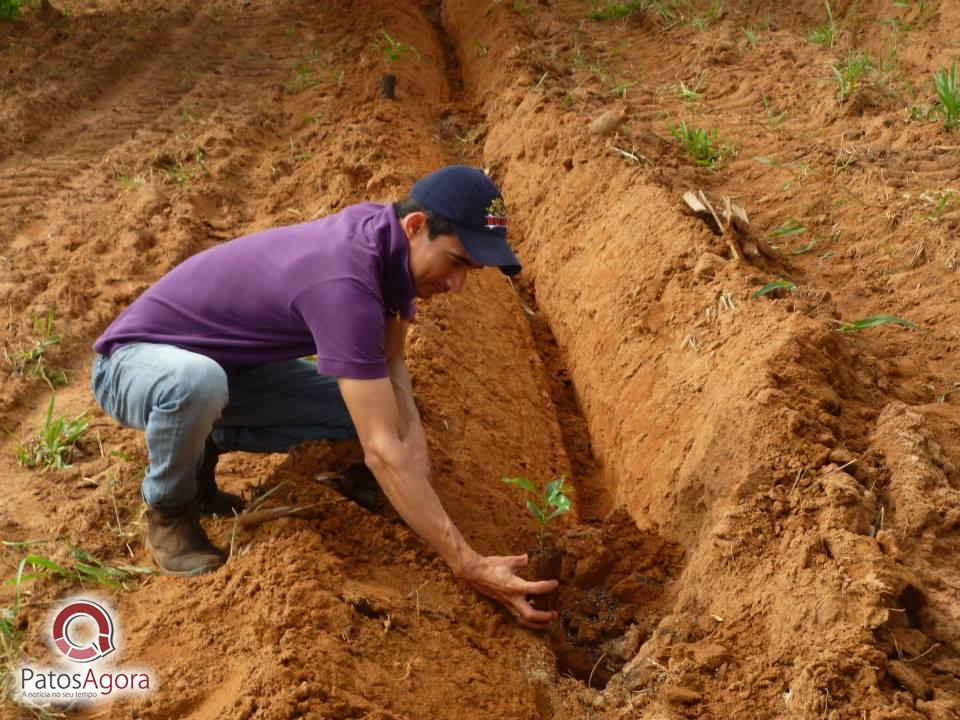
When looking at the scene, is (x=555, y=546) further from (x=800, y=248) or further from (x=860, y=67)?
(x=860, y=67)

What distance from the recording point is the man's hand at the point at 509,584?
8.92ft

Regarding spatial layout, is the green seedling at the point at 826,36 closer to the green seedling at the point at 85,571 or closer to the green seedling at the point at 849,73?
the green seedling at the point at 849,73

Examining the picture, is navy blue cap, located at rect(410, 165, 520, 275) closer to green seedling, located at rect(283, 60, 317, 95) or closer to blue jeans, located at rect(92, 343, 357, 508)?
blue jeans, located at rect(92, 343, 357, 508)

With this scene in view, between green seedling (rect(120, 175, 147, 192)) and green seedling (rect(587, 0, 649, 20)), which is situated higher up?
green seedling (rect(587, 0, 649, 20))

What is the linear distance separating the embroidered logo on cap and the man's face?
0.38 ft

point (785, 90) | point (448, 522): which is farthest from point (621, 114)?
point (448, 522)

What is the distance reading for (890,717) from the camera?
210cm

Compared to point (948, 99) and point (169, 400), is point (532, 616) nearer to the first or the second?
point (169, 400)

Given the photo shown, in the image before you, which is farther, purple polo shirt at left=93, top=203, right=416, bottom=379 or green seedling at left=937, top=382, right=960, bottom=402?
green seedling at left=937, top=382, right=960, bottom=402

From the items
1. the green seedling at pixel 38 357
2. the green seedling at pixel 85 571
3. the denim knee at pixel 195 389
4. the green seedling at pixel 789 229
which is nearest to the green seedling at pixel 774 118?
the green seedling at pixel 789 229

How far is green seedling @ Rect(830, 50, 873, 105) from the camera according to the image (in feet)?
17.8

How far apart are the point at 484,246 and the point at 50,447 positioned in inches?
80.9

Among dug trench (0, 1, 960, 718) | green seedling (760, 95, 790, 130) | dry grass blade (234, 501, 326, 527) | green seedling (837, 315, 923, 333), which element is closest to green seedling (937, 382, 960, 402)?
dug trench (0, 1, 960, 718)

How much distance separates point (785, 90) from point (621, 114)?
1276 mm
